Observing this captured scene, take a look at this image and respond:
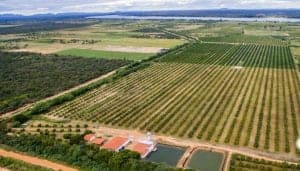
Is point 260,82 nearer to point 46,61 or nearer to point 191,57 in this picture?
point 191,57

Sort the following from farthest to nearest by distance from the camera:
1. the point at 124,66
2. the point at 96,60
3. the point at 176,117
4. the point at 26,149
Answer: the point at 96,60 → the point at 124,66 → the point at 176,117 → the point at 26,149

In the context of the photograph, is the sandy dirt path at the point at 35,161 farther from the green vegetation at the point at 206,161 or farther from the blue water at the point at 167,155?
the green vegetation at the point at 206,161

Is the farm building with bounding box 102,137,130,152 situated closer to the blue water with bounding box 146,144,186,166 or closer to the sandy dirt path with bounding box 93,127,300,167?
the sandy dirt path with bounding box 93,127,300,167

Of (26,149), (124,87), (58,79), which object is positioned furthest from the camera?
(58,79)

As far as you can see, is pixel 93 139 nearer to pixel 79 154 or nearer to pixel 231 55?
pixel 79 154

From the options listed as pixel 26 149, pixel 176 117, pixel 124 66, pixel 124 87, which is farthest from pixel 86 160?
pixel 124 66

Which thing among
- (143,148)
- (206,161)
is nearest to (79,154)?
(143,148)
